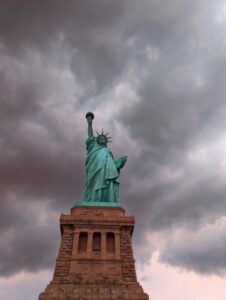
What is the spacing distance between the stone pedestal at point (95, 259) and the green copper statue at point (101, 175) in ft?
6.57

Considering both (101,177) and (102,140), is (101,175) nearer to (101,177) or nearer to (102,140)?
(101,177)

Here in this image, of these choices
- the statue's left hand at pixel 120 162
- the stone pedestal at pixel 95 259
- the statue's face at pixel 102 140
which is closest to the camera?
the stone pedestal at pixel 95 259

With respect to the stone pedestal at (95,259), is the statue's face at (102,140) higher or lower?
higher

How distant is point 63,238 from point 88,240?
1838mm

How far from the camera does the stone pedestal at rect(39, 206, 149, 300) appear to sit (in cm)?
2086

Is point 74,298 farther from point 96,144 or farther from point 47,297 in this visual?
point 96,144

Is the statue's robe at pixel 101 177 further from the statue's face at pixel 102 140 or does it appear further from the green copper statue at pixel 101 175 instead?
the statue's face at pixel 102 140

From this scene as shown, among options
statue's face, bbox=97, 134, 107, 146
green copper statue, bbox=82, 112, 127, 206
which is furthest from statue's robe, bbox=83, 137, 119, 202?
statue's face, bbox=97, 134, 107, 146

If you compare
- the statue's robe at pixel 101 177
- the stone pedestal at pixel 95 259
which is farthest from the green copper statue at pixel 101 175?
the stone pedestal at pixel 95 259

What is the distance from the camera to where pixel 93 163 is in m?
30.3

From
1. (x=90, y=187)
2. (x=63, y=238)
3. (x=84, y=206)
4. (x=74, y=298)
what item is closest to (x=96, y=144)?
(x=90, y=187)

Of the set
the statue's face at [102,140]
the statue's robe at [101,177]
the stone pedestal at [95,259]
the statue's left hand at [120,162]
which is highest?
the statue's face at [102,140]

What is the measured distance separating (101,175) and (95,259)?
8162mm

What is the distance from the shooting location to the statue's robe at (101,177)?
28125 millimetres
